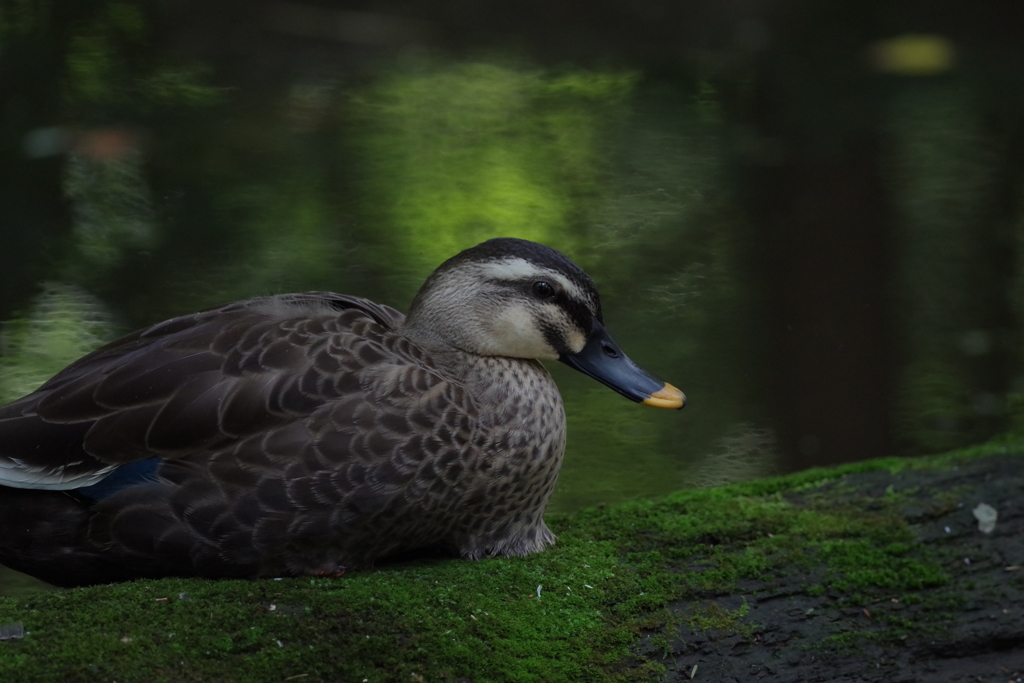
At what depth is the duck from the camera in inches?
123

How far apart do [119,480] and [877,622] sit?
2.16 m

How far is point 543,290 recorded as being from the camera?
141 inches

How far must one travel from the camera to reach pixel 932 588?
11.8ft

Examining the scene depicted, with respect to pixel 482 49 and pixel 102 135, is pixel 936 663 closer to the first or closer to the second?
pixel 102 135

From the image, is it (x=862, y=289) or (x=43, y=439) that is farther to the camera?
(x=862, y=289)

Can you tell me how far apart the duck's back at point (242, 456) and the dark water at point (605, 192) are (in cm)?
140

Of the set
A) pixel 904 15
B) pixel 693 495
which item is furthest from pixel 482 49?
pixel 693 495

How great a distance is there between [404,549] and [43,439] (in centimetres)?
104

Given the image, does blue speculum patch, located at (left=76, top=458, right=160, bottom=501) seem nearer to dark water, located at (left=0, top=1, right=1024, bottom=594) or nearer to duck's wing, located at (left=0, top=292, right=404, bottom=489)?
duck's wing, located at (left=0, top=292, right=404, bottom=489)

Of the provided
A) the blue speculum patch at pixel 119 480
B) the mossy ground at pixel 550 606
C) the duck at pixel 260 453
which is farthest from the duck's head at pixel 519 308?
the blue speculum patch at pixel 119 480

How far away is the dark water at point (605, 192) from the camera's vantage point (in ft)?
20.0

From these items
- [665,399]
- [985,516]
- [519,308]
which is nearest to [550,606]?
[665,399]

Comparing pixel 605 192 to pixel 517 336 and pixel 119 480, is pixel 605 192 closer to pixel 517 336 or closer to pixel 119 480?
pixel 517 336

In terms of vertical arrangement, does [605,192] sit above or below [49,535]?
below
